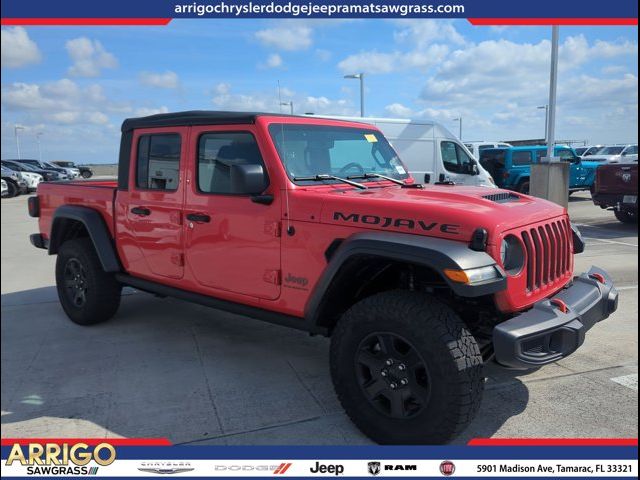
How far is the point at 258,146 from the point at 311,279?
1.01 meters

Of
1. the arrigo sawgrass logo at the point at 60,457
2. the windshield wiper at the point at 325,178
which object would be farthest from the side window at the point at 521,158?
the arrigo sawgrass logo at the point at 60,457

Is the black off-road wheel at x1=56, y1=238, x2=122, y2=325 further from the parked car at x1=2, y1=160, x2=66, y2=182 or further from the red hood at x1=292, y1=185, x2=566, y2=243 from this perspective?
the parked car at x1=2, y1=160, x2=66, y2=182

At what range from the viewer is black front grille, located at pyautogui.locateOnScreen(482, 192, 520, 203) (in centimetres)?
342

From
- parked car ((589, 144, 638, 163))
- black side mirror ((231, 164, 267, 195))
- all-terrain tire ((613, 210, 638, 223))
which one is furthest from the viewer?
parked car ((589, 144, 638, 163))

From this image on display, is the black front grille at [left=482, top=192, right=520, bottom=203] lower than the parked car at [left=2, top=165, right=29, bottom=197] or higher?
higher

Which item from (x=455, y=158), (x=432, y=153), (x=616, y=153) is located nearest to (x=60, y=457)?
(x=432, y=153)

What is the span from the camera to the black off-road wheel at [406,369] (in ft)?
9.00

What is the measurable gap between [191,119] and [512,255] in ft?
8.39

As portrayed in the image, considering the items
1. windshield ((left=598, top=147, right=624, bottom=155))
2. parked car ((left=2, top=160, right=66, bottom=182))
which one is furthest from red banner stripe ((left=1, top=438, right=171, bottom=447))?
windshield ((left=598, top=147, right=624, bottom=155))

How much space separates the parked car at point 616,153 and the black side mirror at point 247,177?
24.8 metres

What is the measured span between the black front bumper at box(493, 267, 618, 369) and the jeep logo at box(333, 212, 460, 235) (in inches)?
22.5

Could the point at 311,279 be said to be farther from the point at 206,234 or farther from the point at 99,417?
the point at 99,417

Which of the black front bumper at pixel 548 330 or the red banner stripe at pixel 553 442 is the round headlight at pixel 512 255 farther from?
the red banner stripe at pixel 553 442

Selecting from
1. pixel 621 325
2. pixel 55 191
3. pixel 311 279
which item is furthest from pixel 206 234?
pixel 621 325
